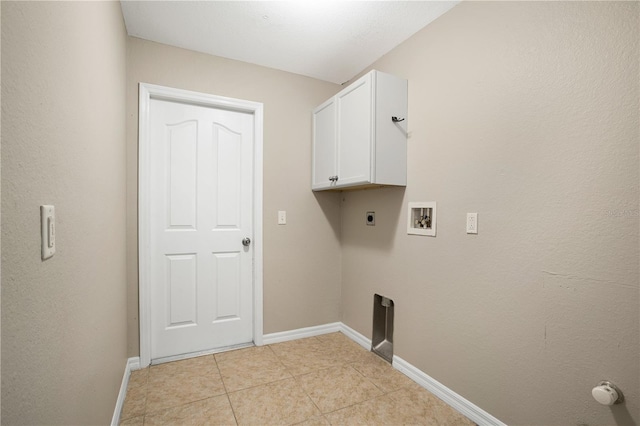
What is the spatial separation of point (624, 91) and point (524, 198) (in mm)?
535

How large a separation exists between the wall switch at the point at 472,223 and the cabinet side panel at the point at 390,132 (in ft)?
1.83

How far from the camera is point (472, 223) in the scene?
1.71m

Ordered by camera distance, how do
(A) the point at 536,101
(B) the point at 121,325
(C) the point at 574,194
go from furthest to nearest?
(B) the point at 121,325, (A) the point at 536,101, (C) the point at 574,194

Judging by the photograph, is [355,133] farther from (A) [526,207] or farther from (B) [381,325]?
(B) [381,325]

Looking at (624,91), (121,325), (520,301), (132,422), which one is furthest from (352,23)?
(132,422)

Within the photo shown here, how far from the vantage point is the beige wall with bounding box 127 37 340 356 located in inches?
93.5

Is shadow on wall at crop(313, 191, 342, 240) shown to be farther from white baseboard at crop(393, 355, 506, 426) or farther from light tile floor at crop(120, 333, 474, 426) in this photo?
white baseboard at crop(393, 355, 506, 426)

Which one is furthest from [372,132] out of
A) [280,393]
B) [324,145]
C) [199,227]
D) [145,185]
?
[280,393]

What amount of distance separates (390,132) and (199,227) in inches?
65.0

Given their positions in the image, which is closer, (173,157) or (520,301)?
(520,301)

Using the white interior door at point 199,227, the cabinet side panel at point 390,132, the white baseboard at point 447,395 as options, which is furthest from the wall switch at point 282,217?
the white baseboard at point 447,395

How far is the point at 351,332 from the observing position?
9.09 ft

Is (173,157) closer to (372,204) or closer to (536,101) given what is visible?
(372,204)

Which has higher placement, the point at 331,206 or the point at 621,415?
the point at 331,206
